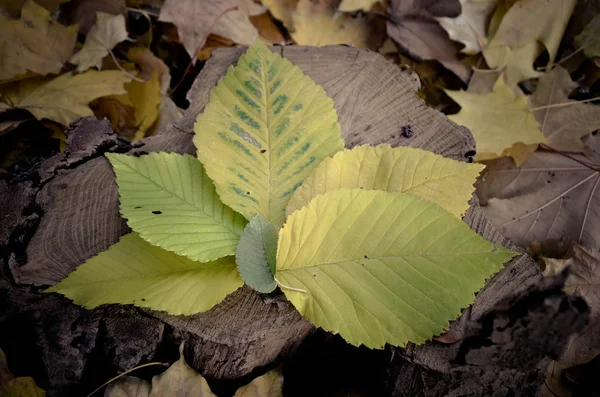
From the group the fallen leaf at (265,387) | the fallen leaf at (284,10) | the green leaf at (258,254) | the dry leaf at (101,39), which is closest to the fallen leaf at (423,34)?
the fallen leaf at (284,10)

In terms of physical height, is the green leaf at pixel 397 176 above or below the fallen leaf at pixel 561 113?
above

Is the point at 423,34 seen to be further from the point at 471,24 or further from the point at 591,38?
the point at 591,38

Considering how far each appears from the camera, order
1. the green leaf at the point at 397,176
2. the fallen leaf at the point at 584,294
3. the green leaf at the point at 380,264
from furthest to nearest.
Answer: the fallen leaf at the point at 584,294, the green leaf at the point at 397,176, the green leaf at the point at 380,264

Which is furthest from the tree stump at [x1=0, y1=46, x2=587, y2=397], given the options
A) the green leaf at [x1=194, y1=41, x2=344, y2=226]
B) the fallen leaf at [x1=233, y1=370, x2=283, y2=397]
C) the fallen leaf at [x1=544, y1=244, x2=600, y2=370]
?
the fallen leaf at [x1=544, y1=244, x2=600, y2=370]

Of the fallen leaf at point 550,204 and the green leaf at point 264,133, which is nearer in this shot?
the green leaf at point 264,133

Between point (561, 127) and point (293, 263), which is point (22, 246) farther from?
point (561, 127)

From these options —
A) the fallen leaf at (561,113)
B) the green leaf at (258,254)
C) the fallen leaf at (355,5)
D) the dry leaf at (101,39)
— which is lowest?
the fallen leaf at (561,113)

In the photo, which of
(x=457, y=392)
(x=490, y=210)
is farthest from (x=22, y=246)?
(x=490, y=210)

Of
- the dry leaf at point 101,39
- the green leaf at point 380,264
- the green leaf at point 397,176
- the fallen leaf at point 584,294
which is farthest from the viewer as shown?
the dry leaf at point 101,39

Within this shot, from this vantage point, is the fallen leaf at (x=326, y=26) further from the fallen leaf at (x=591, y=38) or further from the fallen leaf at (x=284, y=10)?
the fallen leaf at (x=591, y=38)
